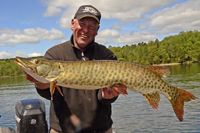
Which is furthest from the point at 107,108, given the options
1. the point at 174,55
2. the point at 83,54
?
the point at 174,55

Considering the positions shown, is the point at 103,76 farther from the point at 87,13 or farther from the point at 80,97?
the point at 87,13

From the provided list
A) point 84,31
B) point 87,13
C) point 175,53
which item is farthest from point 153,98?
point 175,53

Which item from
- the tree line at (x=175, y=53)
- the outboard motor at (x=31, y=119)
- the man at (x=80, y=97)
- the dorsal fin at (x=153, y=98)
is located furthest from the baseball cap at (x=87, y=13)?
the tree line at (x=175, y=53)

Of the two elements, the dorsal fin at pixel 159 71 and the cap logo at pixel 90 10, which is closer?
the dorsal fin at pixel 159 71

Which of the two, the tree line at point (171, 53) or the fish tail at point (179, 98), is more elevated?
the tree line at point (171, 53)

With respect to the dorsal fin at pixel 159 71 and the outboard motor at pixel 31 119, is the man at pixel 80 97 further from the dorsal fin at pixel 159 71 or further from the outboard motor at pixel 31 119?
the outboard motor at pixel 31 119

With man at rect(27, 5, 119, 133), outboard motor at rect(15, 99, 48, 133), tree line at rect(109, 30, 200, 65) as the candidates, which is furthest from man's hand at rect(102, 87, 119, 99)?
tree line at rect(109, 30, 200, 65)

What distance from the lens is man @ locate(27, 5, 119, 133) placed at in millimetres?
3621

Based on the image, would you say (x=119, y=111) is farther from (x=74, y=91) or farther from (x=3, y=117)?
(x=74, y=91)

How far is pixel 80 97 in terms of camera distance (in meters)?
3.64

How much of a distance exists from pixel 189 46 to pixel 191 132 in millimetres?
92662

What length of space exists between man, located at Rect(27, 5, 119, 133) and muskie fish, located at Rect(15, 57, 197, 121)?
0.26 meters

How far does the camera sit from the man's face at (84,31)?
374cm

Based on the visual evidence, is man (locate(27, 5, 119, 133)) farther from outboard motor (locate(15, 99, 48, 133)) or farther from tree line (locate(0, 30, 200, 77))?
tree line (locate(0, 30, 200, 77))
